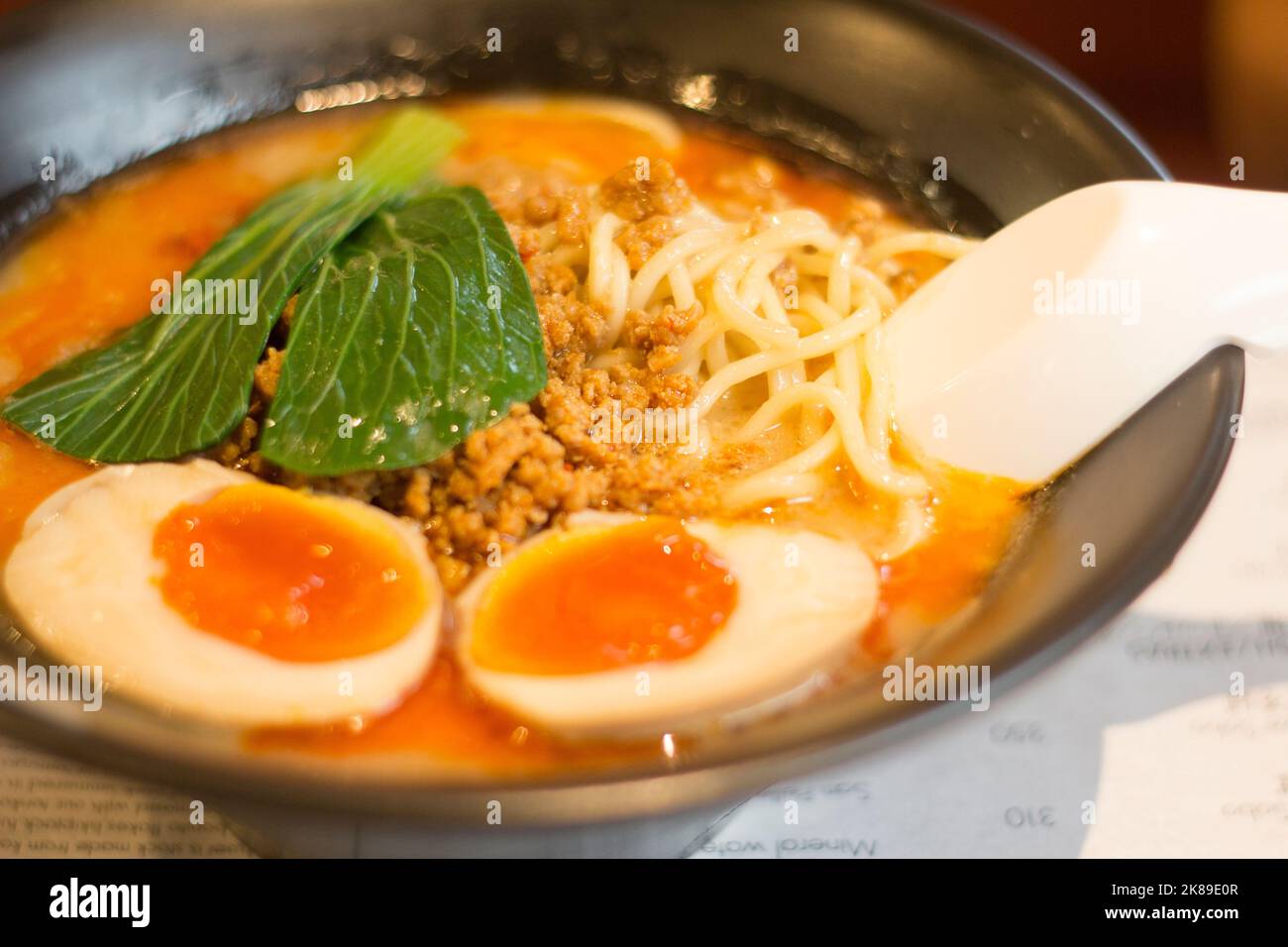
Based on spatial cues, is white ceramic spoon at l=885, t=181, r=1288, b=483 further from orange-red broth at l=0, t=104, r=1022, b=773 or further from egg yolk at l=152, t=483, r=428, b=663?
egg yolk at l=152, t=483, r=428, b=663

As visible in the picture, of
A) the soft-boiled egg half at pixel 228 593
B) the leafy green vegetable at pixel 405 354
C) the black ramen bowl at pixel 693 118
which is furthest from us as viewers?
the leafy green vegetable at pixel 405 354

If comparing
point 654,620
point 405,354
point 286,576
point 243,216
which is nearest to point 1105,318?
point 654,620

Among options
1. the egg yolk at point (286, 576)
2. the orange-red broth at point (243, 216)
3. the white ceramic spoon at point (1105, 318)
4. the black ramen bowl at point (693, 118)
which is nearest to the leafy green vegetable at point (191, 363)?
the orange-red broth at point (243, 216)

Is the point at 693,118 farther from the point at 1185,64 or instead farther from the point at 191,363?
the point at 1185,64

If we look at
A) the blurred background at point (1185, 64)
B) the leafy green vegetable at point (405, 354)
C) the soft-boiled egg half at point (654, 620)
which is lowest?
the soft-boiled egg half at point (654, 620)

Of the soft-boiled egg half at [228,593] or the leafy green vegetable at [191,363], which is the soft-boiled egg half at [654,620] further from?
the leafy green vegetable at [191,363]

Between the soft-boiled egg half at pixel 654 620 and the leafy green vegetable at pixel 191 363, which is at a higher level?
the leafy green vegetable at pixel 191 363

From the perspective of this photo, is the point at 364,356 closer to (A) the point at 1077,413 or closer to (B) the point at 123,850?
(B) the point at 123,850
